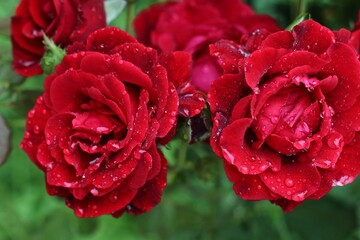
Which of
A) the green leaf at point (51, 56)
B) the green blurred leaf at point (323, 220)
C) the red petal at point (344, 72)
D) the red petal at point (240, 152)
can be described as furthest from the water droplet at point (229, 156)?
the green blurred leaf at point (323, 220)

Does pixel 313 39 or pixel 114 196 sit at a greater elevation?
pixel 313 39

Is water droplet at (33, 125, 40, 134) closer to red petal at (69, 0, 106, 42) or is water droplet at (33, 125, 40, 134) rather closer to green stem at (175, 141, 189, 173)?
red petal at (69, 0, 106, 42)

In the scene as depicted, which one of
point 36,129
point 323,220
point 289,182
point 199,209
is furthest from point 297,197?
point 199,209

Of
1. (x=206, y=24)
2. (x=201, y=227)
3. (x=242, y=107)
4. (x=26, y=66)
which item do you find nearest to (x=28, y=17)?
(x=26, y=66)

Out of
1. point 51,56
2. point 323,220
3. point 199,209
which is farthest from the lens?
point 199,209

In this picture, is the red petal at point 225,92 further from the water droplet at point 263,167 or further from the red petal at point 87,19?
the red petal at point 87,19

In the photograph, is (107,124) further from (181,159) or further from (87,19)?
(181,159)
